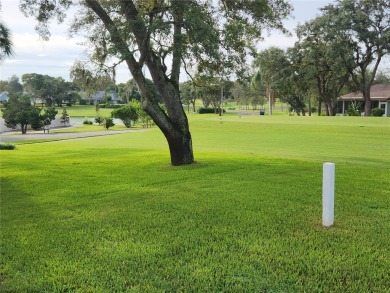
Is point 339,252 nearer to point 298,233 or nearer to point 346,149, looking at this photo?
point 298,233

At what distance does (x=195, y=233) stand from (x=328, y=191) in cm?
187

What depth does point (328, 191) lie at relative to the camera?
5.16 m

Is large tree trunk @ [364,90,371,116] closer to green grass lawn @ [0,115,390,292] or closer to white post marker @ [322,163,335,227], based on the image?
green grass lawn @ [0,115,390,292]

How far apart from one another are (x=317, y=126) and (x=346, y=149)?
12755 millimetres

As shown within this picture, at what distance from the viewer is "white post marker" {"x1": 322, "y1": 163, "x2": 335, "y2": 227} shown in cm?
507

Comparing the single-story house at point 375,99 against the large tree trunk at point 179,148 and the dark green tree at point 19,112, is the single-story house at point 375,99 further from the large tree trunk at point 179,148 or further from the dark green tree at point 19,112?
the large tree trunk at point 179,148

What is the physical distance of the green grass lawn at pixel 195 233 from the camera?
3867mm

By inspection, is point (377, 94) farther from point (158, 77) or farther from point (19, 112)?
point (158, 77)

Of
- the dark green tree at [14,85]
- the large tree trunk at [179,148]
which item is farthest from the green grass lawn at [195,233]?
the dark green tree at [14,85]

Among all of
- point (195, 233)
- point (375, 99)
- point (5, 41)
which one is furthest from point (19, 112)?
point (195, 233)

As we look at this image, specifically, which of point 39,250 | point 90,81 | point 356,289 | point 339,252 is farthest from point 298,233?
point 90,81

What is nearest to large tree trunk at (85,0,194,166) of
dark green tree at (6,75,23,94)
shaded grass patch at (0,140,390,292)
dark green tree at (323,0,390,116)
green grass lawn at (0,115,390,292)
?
green grass lawn at (0,115,390,292)

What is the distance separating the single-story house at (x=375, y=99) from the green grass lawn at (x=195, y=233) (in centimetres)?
4476

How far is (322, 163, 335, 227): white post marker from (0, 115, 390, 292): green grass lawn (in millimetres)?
136
